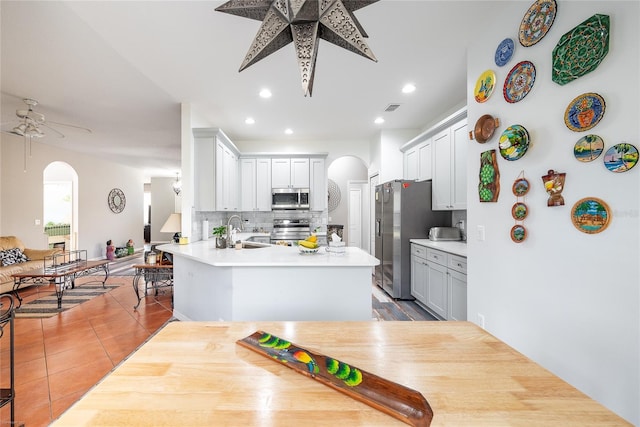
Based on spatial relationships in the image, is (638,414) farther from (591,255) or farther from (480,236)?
(480,236)

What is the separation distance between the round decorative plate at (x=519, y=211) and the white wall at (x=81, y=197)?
7.66m

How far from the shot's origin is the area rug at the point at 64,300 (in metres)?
3.36

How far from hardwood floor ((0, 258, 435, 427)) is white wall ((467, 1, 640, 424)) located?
1.64 m

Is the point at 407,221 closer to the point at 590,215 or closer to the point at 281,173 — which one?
the point at 590,215

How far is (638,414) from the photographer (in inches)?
45.6

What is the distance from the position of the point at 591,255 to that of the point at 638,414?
2.35 feet

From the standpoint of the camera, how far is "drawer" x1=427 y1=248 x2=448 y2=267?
9.61 ft

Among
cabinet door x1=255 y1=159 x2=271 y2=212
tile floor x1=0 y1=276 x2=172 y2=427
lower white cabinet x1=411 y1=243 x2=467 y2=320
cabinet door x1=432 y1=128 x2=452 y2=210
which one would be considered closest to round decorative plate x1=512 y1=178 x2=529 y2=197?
lower white cabinet x1=411 y1=243 x2=467 y2=320

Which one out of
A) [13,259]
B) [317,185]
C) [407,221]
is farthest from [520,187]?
[13,259]

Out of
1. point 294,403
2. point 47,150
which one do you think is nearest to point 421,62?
point 294,403

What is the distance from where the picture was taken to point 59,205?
8.62 m

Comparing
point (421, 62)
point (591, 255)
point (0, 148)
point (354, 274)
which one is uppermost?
point (421, 62)

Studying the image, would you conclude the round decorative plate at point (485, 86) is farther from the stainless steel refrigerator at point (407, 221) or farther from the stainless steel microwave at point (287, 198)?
the stainless steel microwave at point (287, 198)

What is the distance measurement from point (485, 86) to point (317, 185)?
11.8 feet
